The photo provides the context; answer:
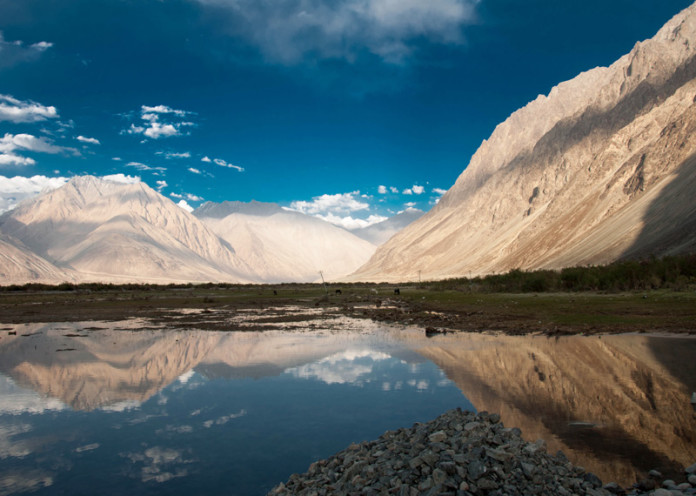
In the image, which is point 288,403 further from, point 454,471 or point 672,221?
point 672,221

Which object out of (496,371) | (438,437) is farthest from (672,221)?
(438,437)

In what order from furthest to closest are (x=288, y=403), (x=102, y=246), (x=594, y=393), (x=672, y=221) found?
1. (x=102, y=246)
2. (x=672, y=221)
3. (x=594, y=393)
4. (x=288, y=403)

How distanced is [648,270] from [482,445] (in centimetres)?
3600

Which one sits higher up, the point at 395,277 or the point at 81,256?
the point at 81,256

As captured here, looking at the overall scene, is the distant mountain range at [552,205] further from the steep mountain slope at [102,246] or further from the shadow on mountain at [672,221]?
the steep mountain slope at [102,246]

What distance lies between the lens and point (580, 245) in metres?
66.9

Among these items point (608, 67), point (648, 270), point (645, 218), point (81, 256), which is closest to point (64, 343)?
point (648, 270)

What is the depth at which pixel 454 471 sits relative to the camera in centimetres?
500

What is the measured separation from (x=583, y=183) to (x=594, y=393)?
290 feet

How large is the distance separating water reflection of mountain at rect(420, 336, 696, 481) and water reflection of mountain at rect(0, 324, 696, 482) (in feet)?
0.08

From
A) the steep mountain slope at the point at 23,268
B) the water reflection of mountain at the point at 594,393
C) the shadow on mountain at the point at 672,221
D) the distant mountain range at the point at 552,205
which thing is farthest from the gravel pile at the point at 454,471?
the steep mountain slope at the point at 23,268

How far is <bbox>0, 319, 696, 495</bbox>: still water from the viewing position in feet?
21.1

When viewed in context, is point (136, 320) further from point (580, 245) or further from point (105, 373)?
point (580, 245)

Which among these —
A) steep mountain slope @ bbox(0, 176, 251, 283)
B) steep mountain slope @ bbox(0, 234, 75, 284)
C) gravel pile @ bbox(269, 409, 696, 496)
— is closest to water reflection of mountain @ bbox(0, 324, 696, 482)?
gravel pile @ bbox(269, 409, 696, 496)
